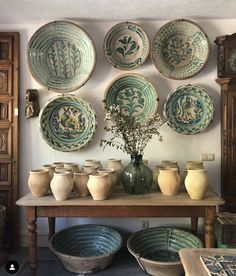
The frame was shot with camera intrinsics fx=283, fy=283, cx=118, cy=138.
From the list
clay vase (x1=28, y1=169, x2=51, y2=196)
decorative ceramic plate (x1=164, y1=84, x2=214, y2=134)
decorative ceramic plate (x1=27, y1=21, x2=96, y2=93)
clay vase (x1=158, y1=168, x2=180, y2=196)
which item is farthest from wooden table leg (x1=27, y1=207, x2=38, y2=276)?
decorative ceramic plate (x1=164, y1=84, x2=214, y2=134)

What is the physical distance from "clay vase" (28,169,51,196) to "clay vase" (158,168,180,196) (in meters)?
0.94

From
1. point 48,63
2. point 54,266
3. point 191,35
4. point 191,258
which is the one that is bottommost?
point 54,266

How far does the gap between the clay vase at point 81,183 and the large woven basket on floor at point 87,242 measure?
1.87 feet

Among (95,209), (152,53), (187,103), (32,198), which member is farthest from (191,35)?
(32,198)

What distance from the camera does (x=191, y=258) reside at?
1303 millimetres

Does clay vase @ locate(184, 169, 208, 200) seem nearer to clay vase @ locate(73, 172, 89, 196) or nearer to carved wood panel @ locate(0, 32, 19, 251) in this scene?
clay vase @ locate(73, 172, 89, 196)

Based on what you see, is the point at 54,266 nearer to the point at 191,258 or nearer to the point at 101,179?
the point at 101,179

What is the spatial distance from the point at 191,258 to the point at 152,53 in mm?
1950

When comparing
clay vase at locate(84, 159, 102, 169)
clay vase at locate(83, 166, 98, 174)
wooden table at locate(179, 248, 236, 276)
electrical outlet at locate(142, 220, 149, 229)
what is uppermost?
clay vase at locate(84, 159, 102, 169)

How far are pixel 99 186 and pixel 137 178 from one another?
1.17 ft

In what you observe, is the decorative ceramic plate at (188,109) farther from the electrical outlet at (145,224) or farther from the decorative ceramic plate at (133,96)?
the electrical outlet at (145,224)

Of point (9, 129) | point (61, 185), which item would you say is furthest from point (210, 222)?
point (9, 129)

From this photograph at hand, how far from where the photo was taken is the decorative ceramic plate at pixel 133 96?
2.75 meters

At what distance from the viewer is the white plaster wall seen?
9.13 ft
